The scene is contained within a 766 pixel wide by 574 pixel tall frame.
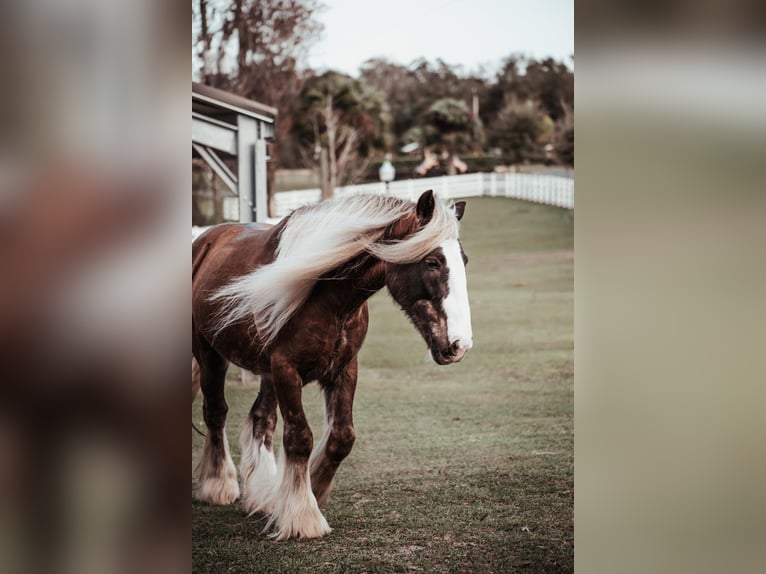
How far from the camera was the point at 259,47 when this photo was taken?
6012mm

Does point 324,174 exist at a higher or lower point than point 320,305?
higher

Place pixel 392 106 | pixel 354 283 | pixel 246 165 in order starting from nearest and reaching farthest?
pixel 354 283, pixel 246 165, pixel 392 106

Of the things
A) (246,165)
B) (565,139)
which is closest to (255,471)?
(246,165)

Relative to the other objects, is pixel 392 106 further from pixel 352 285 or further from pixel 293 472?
pixel 293 472

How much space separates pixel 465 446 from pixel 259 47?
3552 millimetres

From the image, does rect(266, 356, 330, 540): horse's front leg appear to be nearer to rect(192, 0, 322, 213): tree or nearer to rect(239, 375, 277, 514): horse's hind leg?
rect(239, 375, 277, 514): horse's hind leg

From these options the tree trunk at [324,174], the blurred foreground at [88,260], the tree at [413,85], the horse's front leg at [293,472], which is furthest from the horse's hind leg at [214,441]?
the tree at [413,85]

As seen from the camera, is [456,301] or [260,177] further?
[260,177]

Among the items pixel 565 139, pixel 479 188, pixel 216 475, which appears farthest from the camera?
pixel 565 139

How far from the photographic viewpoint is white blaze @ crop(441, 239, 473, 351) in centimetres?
234

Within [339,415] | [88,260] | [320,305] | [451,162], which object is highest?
[451,162]

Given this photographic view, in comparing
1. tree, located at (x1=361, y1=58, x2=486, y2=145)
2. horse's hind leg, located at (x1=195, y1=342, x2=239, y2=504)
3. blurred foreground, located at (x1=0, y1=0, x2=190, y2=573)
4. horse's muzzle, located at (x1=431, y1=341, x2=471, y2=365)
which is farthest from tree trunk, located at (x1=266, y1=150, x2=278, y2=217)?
blurred foreground, located at (x1=0, y1=0, x2=190, y2=573)

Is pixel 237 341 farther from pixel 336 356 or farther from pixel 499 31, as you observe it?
pixel 499 31

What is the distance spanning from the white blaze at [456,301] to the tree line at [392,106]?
3.93 m
